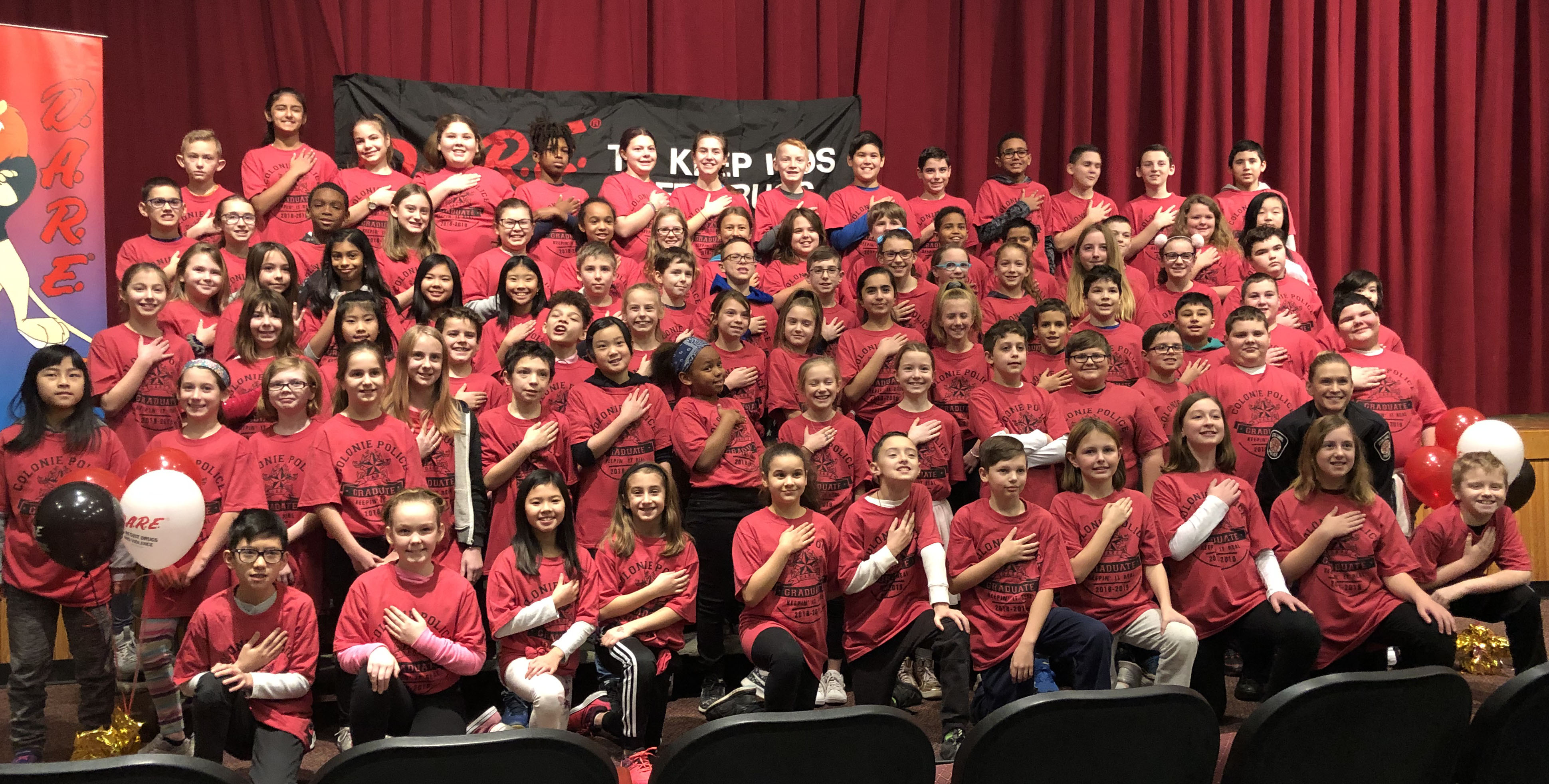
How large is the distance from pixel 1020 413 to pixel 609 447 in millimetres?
1518

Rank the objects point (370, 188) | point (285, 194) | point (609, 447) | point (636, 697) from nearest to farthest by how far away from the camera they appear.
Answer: point (636, 697) < point (609, 447) < point (285, 194) < point (370, 188)

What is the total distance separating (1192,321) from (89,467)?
4.12m

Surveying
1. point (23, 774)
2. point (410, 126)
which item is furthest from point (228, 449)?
point (410, 126)

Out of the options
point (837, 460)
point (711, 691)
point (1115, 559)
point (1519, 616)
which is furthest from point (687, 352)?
point (1519, 616)

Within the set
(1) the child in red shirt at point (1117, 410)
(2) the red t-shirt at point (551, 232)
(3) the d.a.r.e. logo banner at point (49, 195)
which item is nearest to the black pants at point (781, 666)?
(1) the child in red shirt at point (1117, 410)

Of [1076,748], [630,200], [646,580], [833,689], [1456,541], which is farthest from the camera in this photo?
[630,200]

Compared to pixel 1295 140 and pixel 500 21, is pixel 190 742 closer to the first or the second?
pixel 500 21

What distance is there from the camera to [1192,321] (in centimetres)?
505

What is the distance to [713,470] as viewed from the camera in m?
4.35

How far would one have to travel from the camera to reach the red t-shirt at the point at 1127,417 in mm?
4562

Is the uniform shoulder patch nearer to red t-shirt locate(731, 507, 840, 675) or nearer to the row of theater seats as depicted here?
red t-shirt locate(731, 507, 840, 675)

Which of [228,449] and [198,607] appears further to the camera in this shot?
[228,449]

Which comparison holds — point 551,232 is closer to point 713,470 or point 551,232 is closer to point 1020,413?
point 713,470

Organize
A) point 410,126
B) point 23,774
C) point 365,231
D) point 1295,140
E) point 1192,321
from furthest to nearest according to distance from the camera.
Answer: point 1295,140 → point 410,126 → point 365,231 → point 1192,321 → point 23,774
